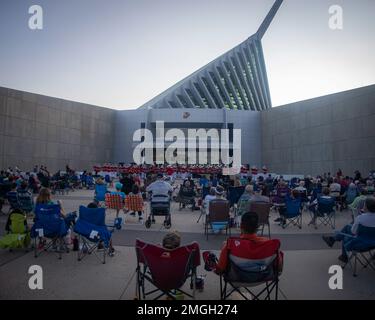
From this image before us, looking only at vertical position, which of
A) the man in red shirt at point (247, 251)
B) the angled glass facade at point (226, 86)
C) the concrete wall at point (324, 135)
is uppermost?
the angled glass facade at point (226, 86)

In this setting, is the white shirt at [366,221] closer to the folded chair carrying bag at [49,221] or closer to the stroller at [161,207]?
the stroller at [161,207]

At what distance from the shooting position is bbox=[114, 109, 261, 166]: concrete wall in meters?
42.8

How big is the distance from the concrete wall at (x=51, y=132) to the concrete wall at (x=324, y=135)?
72.0 feet

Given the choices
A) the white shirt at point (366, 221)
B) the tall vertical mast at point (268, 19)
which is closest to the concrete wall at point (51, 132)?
the white shirt at point (366, 221)

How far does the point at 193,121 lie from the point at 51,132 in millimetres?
20182

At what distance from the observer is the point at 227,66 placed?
60.6m

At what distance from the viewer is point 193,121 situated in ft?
151

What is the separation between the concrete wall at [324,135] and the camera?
25.9m

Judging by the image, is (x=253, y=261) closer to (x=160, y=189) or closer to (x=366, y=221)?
(x=366, y=221)

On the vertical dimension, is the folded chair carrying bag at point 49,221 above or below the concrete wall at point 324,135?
below

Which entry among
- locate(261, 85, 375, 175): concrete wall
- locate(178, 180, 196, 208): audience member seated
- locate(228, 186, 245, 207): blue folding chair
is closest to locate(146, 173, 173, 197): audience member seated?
locate(228, 186, 245, 207): blue folding chair

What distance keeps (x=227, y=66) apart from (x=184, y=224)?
5498cm

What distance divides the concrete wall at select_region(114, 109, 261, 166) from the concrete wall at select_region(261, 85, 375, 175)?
2.64 meters

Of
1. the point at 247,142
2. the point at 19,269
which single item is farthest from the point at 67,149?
the point at 19,269
